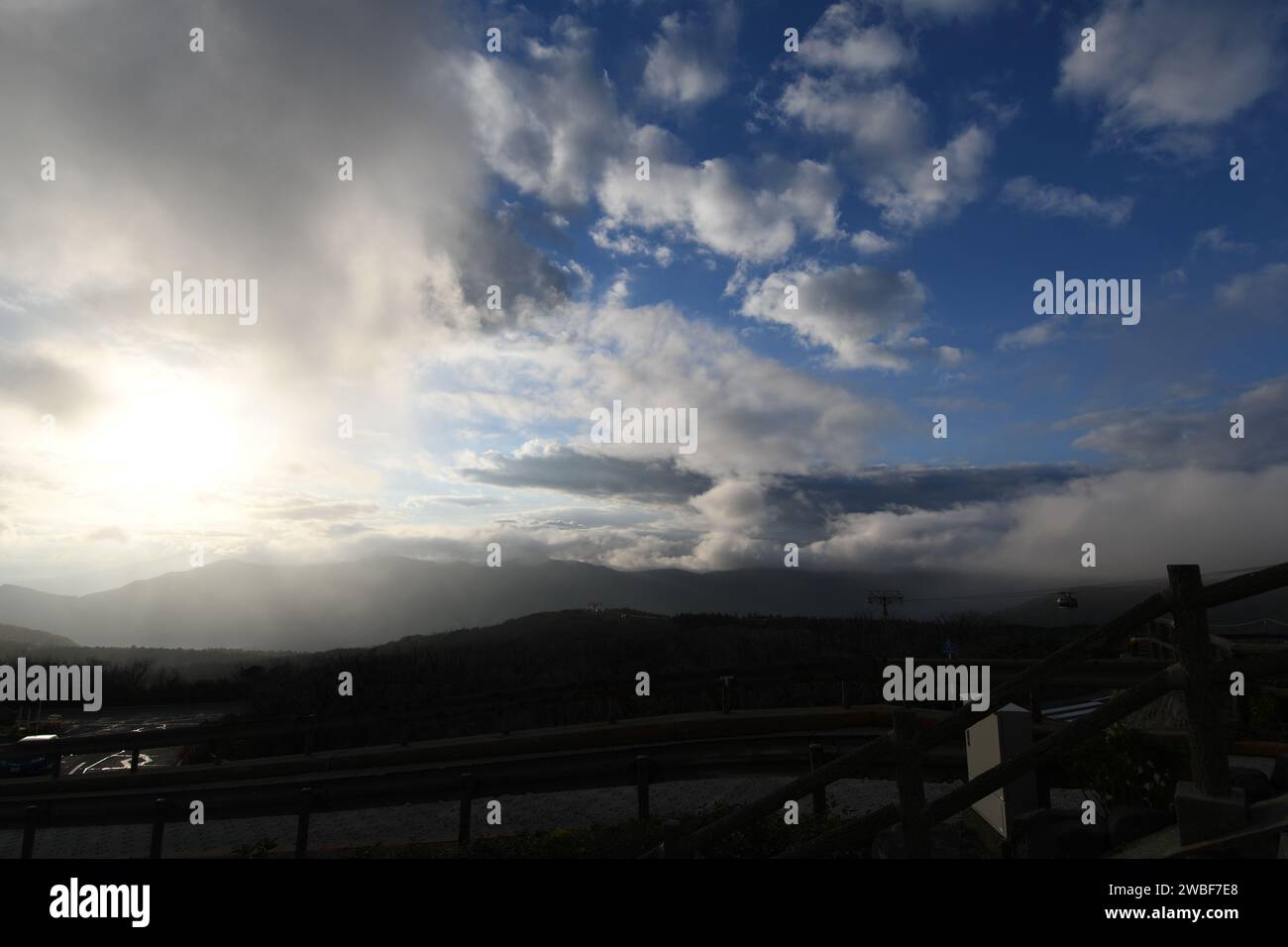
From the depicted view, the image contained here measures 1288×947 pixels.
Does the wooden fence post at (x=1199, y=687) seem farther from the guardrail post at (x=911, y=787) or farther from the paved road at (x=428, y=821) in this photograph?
the paved road at (x=428, y=821)

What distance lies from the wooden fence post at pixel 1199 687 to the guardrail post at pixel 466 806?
9.76 metres

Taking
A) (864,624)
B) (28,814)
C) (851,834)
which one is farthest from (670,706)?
(864,624)

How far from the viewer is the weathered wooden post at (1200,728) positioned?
5.02 metres

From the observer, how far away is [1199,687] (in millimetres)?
5137

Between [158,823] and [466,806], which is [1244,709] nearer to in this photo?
[466,806]

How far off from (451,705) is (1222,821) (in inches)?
752

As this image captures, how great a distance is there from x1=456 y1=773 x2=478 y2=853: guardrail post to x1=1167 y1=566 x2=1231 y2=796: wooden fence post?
9759mm

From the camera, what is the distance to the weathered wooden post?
5.02m

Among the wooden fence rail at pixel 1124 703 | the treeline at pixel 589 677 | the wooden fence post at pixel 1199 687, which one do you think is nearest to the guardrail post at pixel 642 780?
the wooden fence rail at pixel 1124 703

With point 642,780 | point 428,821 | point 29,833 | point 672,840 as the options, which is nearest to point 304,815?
point 428,821

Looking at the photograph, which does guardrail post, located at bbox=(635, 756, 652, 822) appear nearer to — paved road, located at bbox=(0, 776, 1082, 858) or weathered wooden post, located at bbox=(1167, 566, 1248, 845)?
paved road, located at bbox=(0, 776, 1082, 858)

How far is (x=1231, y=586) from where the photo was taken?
5.06 meters
